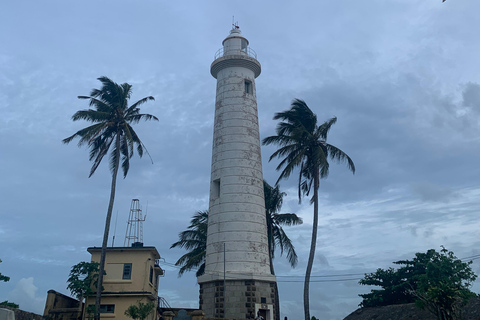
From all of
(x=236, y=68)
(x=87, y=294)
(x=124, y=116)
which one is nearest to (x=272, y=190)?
(x=236, y=68)

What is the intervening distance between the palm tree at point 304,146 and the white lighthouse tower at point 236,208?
13.2ft

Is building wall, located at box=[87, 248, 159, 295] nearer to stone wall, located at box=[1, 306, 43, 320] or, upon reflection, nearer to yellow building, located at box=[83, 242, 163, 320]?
yellow building, located at box=[83, 242, 163, 320]

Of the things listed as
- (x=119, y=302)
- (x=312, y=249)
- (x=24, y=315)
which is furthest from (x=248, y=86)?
(x=24, y=315)

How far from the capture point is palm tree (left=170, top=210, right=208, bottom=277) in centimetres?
3884

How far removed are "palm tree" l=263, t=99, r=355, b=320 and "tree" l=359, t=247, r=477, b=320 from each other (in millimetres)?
9162

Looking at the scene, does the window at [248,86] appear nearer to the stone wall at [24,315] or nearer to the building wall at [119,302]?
the building wall at [119,302]

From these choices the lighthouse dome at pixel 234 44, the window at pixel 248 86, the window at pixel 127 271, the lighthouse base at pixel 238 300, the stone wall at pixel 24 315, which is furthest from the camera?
the lighthouse dome at pixel 234 44

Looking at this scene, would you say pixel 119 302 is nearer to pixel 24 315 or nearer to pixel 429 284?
pixel 24 315

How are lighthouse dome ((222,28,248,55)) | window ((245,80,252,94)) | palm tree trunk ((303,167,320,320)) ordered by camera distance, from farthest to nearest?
lighthouse dome ((222,28,248,55))
window ((245,80,252,94))
palm tree trunk ((303,167,320,320))

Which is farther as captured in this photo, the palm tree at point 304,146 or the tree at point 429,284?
the palm tree at point 304,146

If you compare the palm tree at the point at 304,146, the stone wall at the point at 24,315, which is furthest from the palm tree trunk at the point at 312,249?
the stone wall at the point at 24,315

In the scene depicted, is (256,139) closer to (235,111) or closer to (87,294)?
(235,111)

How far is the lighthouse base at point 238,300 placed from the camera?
2614cm

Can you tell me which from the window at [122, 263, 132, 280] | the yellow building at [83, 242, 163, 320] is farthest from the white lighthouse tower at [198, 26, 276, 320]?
the window at [122, 263, 132, 280]
